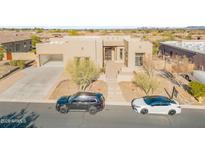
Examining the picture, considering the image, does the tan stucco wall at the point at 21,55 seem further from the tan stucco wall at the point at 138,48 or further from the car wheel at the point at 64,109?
the car wheel at the point at 64,109

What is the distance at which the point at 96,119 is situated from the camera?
48.7ft

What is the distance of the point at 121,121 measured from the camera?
14.5m

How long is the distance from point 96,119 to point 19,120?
514 cm

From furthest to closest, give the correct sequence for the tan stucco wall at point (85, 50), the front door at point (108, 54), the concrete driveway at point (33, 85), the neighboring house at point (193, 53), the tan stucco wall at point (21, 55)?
the tan stucco wall at point (21, 55) < the front door at point (108, 54) < the tan stucco wall at point (85, 50) < the neighboring house at point (193, 53) < the concrete driveway at point (33, 85)

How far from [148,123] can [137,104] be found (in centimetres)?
231

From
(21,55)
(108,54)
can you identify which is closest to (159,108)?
(108,54)

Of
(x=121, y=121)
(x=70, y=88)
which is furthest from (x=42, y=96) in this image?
(x=121, y=121)

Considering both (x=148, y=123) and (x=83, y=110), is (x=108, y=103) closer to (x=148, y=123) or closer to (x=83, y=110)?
(x=83, y=110)

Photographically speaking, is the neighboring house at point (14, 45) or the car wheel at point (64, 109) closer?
the car wheel at point (64, 109)

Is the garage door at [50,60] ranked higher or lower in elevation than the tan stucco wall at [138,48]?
lower

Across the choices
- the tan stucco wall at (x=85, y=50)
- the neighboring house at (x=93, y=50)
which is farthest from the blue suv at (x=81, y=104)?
A: the tan stucco wall at (x=85, y=50)

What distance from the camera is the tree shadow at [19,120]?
13.7 meters

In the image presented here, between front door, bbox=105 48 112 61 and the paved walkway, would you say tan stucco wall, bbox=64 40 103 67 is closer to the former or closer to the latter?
the paved walkway

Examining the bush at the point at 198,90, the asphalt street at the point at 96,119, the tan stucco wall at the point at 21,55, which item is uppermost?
the tan stucco wall at the point at 21,55
